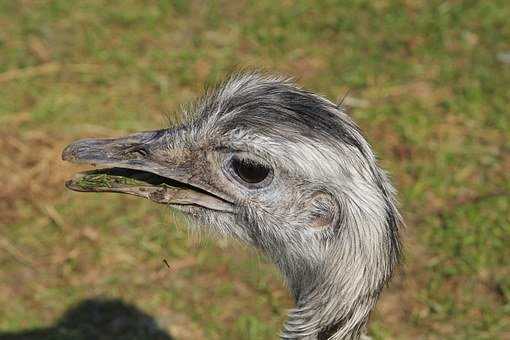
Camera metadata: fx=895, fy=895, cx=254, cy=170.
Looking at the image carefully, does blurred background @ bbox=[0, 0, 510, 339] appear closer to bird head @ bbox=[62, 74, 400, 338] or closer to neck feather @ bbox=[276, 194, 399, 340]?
bird head @ bbox=[62, 74, 400, 338]

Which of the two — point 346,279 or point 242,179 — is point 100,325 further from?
point 346,279

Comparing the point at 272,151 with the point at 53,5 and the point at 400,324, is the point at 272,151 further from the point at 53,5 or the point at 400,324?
the point at 53,5

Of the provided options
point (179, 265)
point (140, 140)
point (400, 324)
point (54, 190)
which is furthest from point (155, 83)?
point (140, 140)

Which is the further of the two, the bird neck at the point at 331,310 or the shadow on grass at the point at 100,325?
the shadow on grass at the point at 100,325

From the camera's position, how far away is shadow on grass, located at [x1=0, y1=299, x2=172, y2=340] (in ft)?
13.1

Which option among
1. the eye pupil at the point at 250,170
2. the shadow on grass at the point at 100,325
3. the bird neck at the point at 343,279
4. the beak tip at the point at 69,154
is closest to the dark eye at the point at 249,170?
the eye pupil at the point at 250,170

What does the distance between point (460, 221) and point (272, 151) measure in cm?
221

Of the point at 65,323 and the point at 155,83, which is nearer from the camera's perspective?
the point at 65,323

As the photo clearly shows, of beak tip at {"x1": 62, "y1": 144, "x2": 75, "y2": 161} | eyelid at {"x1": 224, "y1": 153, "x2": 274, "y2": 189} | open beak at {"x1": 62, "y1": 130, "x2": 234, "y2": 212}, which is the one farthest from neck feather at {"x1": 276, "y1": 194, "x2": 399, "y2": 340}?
beak tip at {"x1": 62, "y1": 144, "x2": 75, "y2": 161}

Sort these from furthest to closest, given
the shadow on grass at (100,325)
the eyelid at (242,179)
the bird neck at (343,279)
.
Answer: the shadow on grass at (100,325)
the eyelid at (242,179)
the bird neck at (343,279)

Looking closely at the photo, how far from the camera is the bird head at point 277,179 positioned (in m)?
2.45

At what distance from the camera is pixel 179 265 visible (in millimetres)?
4289

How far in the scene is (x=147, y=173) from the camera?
2785 millimetres

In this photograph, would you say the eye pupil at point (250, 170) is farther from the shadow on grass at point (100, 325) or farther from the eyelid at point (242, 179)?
the shadow on grass at point (100, 325)
